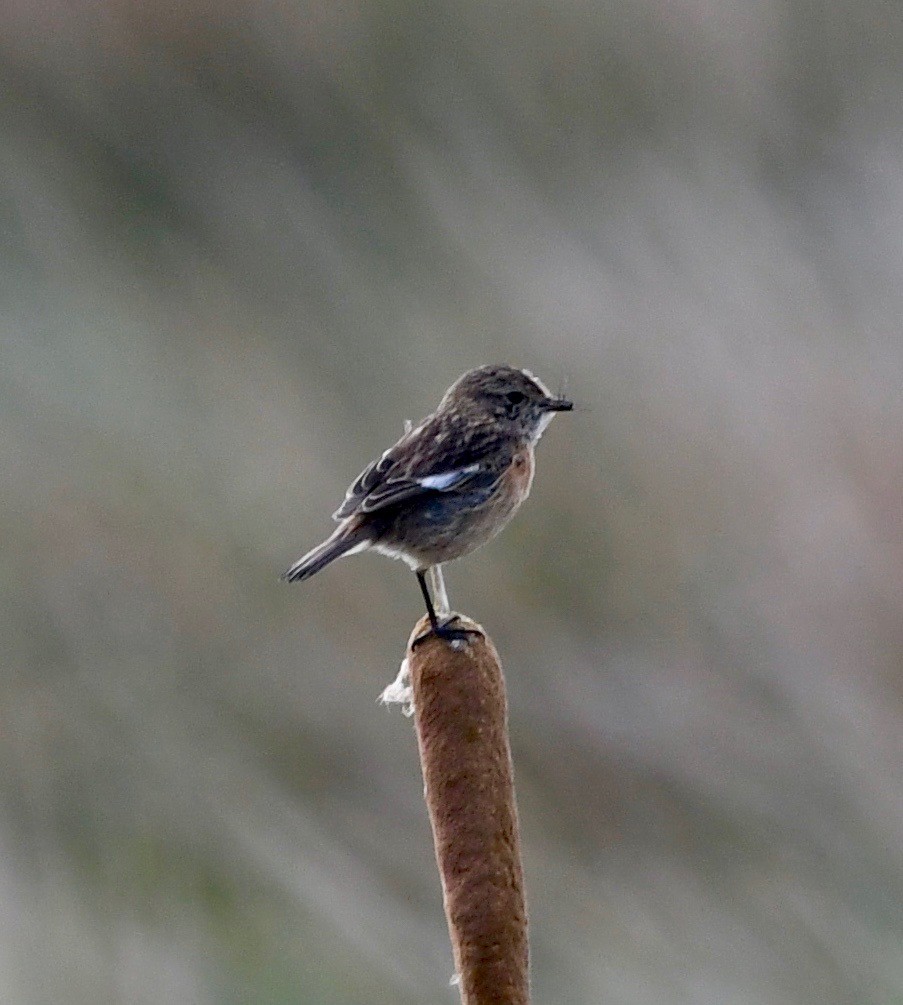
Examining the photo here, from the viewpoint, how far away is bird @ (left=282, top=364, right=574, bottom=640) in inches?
174

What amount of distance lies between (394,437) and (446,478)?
20.0 feet

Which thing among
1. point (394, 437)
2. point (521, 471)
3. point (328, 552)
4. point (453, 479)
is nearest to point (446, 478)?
point (453, 479)

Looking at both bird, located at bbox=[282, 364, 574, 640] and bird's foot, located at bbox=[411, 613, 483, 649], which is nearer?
bird's foot, located at bbox=[411, 613, 483, 649]

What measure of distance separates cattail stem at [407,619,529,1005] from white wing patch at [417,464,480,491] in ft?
6.12

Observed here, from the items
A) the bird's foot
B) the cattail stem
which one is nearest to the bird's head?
the bird's foot

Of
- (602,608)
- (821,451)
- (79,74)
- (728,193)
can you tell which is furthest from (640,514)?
(79,74)

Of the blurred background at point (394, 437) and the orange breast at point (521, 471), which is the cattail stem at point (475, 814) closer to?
the orange breast at point (521, 471)

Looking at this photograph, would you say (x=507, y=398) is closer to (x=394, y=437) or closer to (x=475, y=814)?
(x=475, y=814)

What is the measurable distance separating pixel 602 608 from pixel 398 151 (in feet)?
13.5

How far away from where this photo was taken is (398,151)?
1207cm

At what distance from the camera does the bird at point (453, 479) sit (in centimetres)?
442

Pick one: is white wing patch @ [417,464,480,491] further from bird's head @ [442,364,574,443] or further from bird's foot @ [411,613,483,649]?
bird's foot @ [411,613,483,649]

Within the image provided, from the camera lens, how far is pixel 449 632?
2787 millimetres

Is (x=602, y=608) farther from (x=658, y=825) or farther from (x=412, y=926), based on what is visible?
(x=412, y=926)
